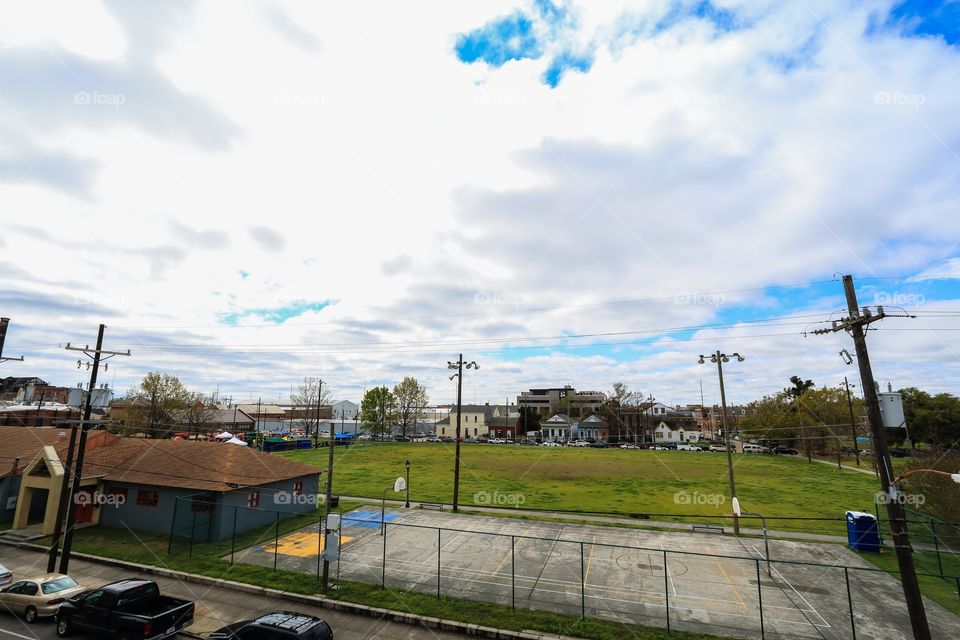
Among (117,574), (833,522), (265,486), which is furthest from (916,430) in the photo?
(117,574)

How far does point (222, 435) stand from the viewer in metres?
47.5

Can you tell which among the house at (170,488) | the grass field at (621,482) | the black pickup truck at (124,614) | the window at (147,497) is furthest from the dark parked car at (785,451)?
the black pickup truck at (124,614)

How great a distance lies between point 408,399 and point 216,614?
84.6m

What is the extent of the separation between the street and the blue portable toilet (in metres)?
23.2

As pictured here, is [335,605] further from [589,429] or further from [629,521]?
[589,429]

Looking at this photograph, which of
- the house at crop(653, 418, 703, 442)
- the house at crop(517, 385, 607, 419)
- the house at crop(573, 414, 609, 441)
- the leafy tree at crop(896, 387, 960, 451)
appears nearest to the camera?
the leafy tree at crop(896, 387, 960, 451)

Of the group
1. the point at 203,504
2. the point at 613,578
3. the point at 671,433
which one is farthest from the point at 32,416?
the point at 671,433

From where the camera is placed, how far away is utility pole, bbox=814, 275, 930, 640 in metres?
11.3

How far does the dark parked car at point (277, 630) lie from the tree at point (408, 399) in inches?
3422

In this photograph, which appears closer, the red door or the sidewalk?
the sidewalk

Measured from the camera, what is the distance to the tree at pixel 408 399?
99.2m

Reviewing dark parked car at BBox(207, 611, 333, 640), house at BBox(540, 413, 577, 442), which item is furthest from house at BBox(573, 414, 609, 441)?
dark parked car at BBox(207, 611, 333, 640)

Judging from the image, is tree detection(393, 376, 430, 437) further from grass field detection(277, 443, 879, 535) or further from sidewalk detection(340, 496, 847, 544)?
sidewalk detection(340, 496, 847, 544)

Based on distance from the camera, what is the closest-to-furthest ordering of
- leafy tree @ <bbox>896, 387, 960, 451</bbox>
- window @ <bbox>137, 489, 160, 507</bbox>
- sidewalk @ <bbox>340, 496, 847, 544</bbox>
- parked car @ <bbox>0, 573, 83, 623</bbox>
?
parked car @ <bbox>0, 573, 83, 623</bbox> → window @ <bbox>137, 489, 160, 507</bbox> → sidewalk @ <bbox>340, 496, 847, 544</bbox> → leafy tree @ <bbox>896, 387, 960, 451</bbox>
